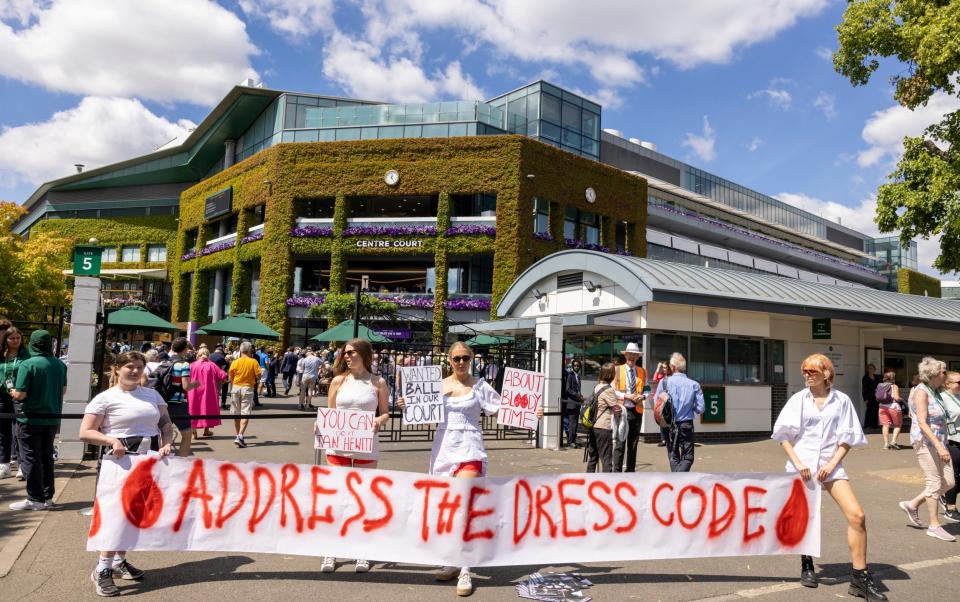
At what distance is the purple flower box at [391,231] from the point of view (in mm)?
33875

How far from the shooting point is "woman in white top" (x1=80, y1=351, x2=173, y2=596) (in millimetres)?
4816

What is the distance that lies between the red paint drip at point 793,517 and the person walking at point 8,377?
7474 millimetres

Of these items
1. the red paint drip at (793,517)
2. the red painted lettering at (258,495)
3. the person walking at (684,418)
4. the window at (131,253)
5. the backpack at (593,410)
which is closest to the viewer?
the red painted lettering at (258,495)

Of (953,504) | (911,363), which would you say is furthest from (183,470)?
(911,363)

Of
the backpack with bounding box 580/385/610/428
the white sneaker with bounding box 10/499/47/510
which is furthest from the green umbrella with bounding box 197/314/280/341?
the backpack with bounding box 580/385/610/428

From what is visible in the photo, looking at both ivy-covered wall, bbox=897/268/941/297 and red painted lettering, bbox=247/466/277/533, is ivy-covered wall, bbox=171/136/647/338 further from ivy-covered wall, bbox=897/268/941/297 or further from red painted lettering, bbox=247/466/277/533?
ivy-covered wall, bbox=897/268/941/297

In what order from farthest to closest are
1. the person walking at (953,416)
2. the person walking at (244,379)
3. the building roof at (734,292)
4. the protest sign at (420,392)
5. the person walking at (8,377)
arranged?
the building roof at (734,292) → the person walking at (244,379) → the person walking at (8,377) → the person walking at (953,416) → the protest sign at (420,392)

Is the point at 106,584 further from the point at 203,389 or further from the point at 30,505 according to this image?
the point at 203,389

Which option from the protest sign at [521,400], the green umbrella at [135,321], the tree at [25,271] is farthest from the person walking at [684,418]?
the tree at [25,271]

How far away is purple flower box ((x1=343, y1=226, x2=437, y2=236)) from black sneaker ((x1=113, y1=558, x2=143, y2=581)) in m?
29.4

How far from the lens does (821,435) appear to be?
5113 millimetres

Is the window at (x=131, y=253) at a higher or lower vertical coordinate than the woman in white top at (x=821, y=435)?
higher

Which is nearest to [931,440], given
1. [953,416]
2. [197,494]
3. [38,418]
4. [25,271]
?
[953,416]

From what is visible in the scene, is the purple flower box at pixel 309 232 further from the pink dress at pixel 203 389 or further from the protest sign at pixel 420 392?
the protest sign at pixel 420 392
